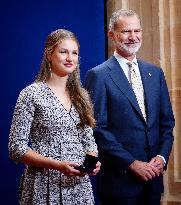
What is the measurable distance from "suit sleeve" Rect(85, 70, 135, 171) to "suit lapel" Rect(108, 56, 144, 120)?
0.09m

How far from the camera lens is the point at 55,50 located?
213cm

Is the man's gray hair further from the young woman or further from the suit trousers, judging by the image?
the suit trousers

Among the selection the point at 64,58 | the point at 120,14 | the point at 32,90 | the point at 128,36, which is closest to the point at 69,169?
the point at 32,90

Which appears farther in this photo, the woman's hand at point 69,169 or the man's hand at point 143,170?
the man's hand at point 143,170

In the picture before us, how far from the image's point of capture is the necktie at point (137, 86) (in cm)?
254

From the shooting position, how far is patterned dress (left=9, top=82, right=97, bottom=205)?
1951 millimetres

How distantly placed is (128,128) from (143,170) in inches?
10.2

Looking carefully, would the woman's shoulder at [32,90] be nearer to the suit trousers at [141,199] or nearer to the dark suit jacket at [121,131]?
the dark suit jacket at [121,131]

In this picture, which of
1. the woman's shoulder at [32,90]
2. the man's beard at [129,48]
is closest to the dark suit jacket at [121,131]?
the man's beard at [129,48]

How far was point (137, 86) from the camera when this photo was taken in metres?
2.57

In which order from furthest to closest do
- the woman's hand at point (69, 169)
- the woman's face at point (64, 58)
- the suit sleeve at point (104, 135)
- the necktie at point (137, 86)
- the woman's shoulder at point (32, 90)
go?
the necktie at point (137, 86) < the suit sleeve at point (104, 135) < the woman's face at point (64, 58) < the woman's shoulder at point (32, 90) < the woman's hand at point (69, 169)

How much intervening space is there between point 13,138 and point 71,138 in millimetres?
282

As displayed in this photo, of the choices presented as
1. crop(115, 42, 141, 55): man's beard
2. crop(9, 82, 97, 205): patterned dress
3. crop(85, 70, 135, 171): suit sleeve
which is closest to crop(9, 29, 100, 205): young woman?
crop(9, 82, 97, 205): patterned dress

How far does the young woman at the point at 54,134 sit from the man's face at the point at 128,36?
509 millimetres
